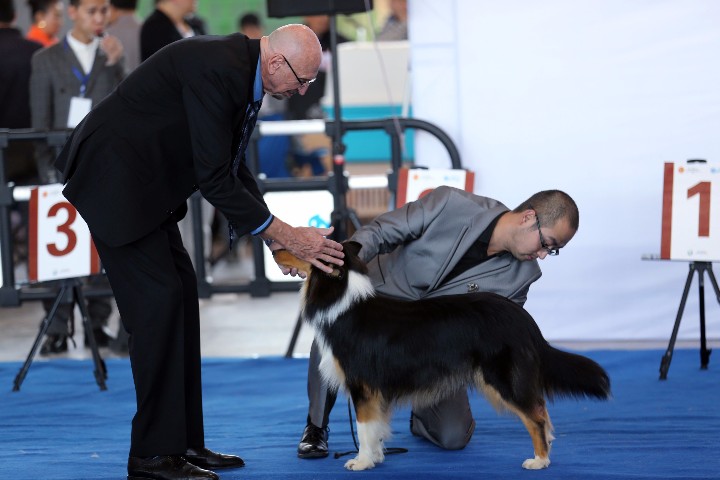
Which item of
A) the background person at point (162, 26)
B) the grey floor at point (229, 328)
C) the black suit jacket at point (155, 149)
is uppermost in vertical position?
the background person at point (162, 26)

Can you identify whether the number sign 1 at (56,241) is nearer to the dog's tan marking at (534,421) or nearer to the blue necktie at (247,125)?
the blue necktie at (247,125)

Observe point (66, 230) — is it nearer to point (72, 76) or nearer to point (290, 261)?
point (72, 76)

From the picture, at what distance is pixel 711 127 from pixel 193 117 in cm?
359

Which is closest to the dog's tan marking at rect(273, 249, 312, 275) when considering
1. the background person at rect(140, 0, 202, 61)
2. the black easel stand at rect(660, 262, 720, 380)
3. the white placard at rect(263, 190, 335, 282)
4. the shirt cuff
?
the shirt cuff

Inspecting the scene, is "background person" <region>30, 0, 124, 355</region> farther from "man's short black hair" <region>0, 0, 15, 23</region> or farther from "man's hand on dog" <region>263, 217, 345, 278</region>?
"man's hand on dog" <region>263, 217, 345, 278</region>

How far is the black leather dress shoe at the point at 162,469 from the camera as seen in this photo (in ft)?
11.9

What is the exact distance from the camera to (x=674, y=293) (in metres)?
6.08

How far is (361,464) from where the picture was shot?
3.78 m

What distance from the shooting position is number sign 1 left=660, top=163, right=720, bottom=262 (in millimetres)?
5355

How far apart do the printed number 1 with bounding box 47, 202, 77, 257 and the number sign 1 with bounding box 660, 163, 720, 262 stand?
311cm

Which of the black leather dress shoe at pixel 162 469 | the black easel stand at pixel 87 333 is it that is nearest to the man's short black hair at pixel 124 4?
the black easel stand at pixel 87 333

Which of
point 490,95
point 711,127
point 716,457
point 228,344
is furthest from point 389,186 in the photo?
point 716,457

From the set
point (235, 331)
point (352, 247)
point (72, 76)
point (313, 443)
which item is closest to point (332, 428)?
point (313, 443)

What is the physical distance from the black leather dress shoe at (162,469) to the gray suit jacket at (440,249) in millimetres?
1024
